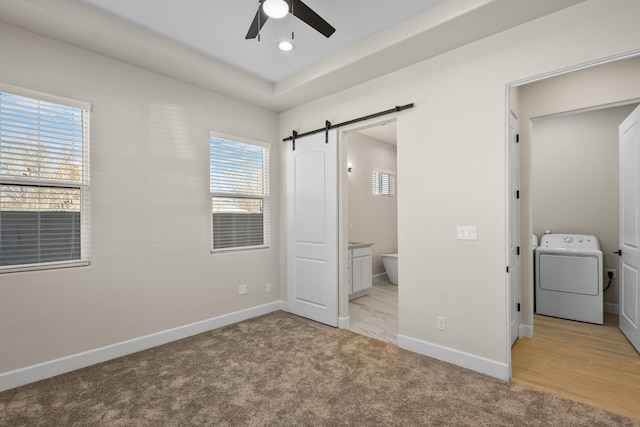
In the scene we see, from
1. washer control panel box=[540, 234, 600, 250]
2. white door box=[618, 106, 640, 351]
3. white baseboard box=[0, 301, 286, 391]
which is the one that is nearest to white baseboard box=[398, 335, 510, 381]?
white door box=[618, 106, 640, 351]

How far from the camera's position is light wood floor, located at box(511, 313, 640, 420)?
2311 mm

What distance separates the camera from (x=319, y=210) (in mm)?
3975

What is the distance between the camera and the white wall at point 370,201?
609cm

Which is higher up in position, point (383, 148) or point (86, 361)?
point (383, 148)

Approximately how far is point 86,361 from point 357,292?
351cm

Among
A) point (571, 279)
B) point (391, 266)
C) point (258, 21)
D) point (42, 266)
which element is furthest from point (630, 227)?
point (42, 266)

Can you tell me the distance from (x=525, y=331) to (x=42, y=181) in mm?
4832

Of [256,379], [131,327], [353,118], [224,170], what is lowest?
[256,379]

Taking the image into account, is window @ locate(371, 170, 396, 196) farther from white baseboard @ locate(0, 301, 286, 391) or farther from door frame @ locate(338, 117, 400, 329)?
white baseboard @ locate(0, 301, 286, 391)

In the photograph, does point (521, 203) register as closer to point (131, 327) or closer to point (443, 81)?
point (443, 81)

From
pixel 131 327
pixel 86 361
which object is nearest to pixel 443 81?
pixel 131 327

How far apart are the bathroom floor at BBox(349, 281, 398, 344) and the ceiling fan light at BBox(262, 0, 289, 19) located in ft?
10.1

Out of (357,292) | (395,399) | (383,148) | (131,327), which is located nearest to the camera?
(395,399)

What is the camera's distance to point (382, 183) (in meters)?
6.95
